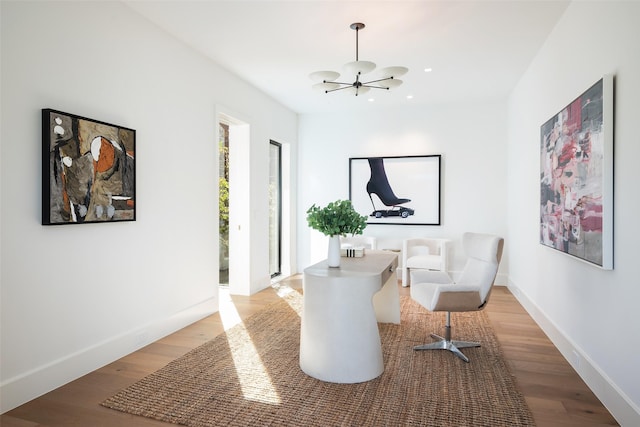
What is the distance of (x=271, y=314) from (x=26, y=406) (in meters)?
2.32

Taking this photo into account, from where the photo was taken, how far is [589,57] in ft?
8.95

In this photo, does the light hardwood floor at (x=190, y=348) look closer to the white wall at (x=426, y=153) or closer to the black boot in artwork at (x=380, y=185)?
the white wall at (x=426, y=153)

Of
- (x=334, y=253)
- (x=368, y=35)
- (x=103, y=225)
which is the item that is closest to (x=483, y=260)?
(x=334, y=253)

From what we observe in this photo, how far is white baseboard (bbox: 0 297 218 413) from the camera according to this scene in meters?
2.40

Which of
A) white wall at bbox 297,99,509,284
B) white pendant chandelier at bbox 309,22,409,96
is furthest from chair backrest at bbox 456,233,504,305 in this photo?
white wall at bbox 297,99,509,284

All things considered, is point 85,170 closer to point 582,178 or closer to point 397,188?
point 582,178

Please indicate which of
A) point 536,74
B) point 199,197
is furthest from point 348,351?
point 536,74

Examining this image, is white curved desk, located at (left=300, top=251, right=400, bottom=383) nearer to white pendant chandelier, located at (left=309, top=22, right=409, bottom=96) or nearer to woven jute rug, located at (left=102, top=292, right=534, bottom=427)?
woven jute rug, located at (left=102, top=292, right=534, bottom=427)

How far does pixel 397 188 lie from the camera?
6.45 m

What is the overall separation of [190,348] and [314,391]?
1.31m

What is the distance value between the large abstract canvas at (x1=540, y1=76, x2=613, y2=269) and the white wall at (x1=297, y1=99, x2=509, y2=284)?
2.49m

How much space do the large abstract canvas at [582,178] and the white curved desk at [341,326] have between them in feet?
4.44

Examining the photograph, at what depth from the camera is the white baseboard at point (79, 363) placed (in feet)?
7.88

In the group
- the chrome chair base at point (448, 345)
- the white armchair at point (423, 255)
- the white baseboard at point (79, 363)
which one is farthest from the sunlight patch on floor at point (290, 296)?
the white armchair at point (423, 255)
